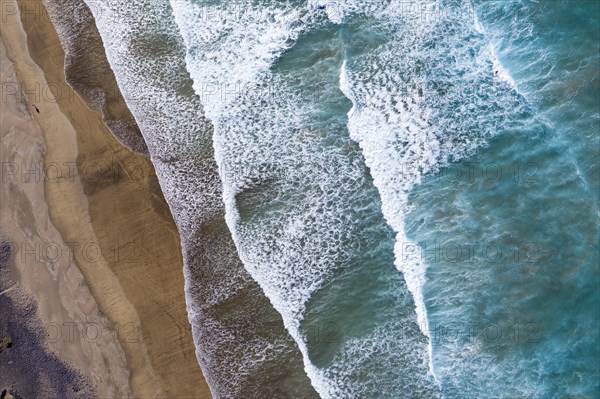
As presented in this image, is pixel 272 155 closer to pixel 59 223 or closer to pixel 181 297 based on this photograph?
pixel 181 297

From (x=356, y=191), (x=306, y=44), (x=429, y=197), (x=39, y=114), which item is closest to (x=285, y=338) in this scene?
(x=356, y=191)

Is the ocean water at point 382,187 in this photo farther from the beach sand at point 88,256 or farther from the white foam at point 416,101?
the beach sand at point 88,256

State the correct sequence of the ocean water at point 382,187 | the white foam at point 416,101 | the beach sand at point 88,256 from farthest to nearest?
the white foam at point 416,101, the beach sand at point 88,256, the ocean water at point 382,187

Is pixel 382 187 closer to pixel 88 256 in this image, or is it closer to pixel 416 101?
pixel 416 101

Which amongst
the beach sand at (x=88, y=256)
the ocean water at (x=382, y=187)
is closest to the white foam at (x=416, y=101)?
the ocean water at (x=382, y=187)

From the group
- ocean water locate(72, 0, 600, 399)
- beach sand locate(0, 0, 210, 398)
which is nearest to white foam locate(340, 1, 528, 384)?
ocean water locate(72, 0, 600, 399)

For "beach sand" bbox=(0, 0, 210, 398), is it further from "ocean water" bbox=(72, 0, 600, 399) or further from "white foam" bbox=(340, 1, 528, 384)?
"white foam" bbox=(340, 1, 528, 384)

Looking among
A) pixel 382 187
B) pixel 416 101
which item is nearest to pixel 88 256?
pixel 382 187
